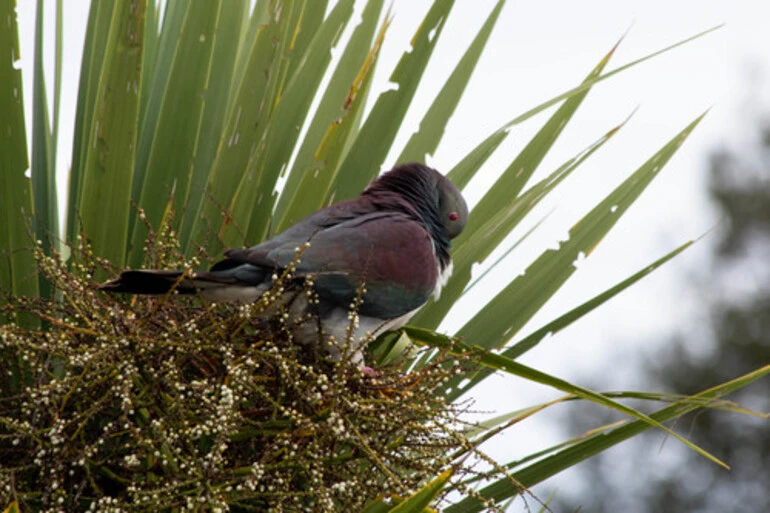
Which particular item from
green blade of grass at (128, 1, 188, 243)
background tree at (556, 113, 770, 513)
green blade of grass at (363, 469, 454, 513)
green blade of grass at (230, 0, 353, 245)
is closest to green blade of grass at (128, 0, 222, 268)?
green blade of grass at (128, 1, 188, 243)

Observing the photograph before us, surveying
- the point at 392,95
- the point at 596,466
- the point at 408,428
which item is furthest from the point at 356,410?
the point at 596,466

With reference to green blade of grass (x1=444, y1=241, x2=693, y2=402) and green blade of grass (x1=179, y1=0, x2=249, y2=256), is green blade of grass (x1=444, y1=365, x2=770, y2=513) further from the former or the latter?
green blade of grass (x1=179, y1=0, x2=249, y2=256)

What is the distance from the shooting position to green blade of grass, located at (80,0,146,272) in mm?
2104

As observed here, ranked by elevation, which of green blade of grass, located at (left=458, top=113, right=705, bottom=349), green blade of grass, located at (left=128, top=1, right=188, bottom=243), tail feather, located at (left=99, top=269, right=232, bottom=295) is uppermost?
green blade of grass, located at (left=128, top=1, right=188, bottom=243)

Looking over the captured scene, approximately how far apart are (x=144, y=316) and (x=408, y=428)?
41 cm

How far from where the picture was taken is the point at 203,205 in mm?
2334

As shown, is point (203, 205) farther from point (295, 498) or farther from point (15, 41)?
point (295, 498)

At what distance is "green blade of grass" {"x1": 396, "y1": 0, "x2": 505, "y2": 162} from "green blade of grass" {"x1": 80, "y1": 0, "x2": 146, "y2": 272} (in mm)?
775

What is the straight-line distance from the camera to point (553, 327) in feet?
7.64

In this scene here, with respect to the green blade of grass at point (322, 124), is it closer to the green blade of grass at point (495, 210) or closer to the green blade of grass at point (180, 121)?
the green blade of grass at point (180, 121)

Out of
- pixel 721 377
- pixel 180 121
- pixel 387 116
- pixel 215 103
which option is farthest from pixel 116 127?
pixel 721 377

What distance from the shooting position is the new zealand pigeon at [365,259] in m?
1.94

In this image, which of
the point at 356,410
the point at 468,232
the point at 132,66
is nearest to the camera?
the point at 356,410

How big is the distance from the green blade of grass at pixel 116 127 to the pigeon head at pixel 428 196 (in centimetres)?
51
